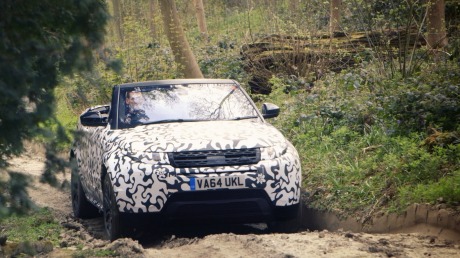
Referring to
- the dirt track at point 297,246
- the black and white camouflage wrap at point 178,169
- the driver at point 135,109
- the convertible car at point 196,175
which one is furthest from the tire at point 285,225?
the driver at point 135,109

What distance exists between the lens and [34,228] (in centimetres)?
1077

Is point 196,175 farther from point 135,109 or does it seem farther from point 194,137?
point 135,109

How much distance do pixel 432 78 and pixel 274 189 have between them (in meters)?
4.68

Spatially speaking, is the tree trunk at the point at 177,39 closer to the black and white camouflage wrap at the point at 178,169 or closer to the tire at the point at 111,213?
the black and white camouflage wrap at the point at 178,169

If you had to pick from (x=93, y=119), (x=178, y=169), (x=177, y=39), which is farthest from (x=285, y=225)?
(x=177, y=39)

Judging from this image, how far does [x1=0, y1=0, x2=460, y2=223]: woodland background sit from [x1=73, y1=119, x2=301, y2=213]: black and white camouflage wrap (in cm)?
89

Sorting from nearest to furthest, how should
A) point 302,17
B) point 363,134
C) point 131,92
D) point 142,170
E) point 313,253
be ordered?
1. point 313,253
2. point 142,170
3. point 131,92
4. point 363,134
5. point 302,17

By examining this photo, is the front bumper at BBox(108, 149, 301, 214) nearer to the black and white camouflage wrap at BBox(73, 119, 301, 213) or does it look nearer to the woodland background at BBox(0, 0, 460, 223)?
the black and white camouflage wrap at BBox(73, 119, 301, 213)

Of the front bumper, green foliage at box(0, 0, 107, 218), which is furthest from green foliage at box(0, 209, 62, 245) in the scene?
green foliage at box(0, 0, 107, 218)

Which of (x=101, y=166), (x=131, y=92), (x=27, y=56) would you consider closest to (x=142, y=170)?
(x=101, y=166)

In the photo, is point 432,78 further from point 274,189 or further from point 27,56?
point 27,56

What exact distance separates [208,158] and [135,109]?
177cm

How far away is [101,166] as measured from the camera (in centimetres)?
973

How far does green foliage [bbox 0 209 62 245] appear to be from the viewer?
1005 cm
